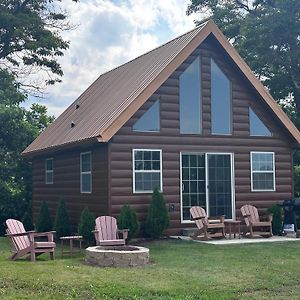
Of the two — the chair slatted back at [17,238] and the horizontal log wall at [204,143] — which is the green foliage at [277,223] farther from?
the chair slatted back at [17,238]

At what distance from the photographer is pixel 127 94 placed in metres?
17.0

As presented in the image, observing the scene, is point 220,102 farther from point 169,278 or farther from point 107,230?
point 169,278

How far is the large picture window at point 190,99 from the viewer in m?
17.2

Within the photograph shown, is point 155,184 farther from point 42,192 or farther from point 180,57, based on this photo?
point 42,192

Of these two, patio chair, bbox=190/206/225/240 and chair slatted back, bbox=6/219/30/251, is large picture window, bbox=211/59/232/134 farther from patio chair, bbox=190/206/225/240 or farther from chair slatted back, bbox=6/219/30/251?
chair slatted back, bbox=6/219/30/251

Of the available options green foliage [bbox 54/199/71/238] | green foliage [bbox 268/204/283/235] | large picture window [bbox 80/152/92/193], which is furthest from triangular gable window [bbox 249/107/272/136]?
green foliage [bbox 54/199/71/238]

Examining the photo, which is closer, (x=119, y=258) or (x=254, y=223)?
(x=119, y=258)

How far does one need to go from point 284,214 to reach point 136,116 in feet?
17.4

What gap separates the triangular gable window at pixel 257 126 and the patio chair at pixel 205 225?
3.21 metres

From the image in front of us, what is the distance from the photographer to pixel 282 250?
13.7 metres

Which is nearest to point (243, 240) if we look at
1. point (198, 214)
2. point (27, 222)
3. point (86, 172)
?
point (198, 214)

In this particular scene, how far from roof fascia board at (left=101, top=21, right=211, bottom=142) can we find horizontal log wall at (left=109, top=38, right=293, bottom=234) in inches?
24.5

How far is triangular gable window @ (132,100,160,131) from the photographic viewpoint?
53.9ft

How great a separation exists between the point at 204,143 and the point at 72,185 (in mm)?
4301
